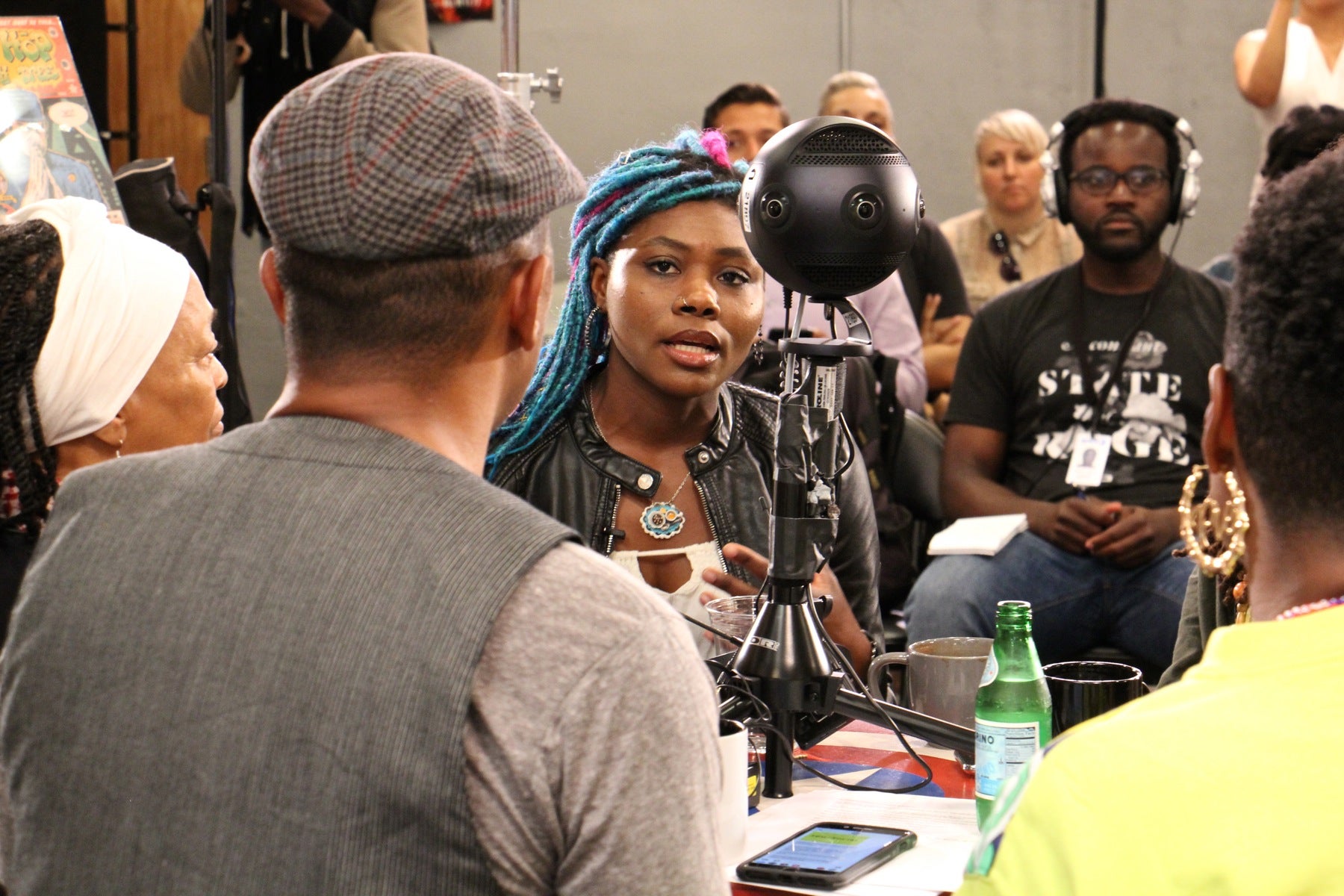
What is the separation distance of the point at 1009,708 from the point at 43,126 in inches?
92.2

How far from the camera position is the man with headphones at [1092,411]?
3.23m

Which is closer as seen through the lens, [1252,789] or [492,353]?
[1252,789]

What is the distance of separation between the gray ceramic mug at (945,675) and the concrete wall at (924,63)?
13.6ft

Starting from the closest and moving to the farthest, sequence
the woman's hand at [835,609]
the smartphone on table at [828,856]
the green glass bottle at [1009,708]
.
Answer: the smartphone on table at [828,856], the green glass bottle at [1009,708], the woman's hand at [835,609]

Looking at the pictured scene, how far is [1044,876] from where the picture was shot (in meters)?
0.80

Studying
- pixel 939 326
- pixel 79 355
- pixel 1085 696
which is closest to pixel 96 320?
pixel 79 355

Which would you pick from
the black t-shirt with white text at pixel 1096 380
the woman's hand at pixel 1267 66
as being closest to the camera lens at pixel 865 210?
the black t-shirt with white text at pixel 1096 380

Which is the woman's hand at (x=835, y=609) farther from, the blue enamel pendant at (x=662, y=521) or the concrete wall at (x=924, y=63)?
the concrete wall at (x=924, y=63)

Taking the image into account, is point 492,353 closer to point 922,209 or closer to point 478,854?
point 478,854

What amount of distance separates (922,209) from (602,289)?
85 cm

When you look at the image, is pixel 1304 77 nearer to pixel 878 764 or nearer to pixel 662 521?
pixel 662 521

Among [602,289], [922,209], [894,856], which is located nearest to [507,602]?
[894,856]

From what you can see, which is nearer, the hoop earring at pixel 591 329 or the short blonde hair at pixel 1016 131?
the hoop earring at pixel 591 329

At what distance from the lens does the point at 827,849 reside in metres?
1.38
